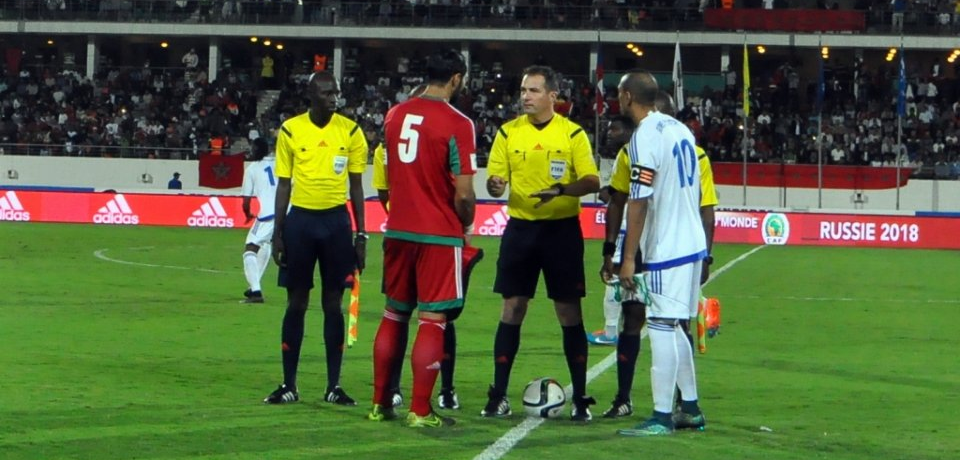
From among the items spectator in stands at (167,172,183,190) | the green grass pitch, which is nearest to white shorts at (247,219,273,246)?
the green grass pitch

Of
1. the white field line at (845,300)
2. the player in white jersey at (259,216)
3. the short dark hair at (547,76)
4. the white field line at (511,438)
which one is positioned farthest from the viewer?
the white field line at (845,300)

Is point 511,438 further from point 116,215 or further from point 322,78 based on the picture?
point 116,215

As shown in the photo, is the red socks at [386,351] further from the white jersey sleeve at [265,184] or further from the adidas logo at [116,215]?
the adidas logo at [116,215]

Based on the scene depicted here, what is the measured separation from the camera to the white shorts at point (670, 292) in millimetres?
9062

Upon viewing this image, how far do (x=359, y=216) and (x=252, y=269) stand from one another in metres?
8.18

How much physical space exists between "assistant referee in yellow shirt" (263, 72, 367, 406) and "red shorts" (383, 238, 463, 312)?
3.68 ft

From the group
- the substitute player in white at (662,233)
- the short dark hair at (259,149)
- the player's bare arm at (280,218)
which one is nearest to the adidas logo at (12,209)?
the short dark hair at (259,149)

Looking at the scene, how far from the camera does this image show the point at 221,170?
48.5 meters

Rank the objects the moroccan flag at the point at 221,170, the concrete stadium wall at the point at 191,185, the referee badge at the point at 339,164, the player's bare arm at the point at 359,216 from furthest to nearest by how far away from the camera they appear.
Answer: the moroccan flag at the point at 221,170 < the concrete stadium wall at the point at 191,185 < the referee badge at the point at 339,164 < the player's bare arm at the point at 359,216

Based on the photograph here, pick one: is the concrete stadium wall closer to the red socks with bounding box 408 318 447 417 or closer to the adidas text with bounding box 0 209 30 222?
the adidas text with bounding box 0 209 30 222

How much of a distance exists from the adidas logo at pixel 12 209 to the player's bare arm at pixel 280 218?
29.6 m

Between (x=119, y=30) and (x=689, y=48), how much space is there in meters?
20.7

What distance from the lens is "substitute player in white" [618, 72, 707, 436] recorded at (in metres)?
8.97

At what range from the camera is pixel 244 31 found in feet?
185
